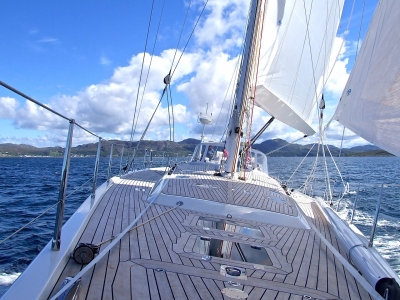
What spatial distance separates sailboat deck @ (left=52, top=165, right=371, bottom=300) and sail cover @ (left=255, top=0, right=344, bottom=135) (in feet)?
17.3

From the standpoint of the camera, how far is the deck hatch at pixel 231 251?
11.7 feet

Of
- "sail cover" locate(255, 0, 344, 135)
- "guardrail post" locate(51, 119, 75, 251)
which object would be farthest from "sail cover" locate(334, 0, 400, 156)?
"sail cover" locate(255, 0, 344, 135)

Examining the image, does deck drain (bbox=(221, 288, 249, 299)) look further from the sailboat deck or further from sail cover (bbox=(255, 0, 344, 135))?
sail cover (bbox=(255, 0, 344, 135))

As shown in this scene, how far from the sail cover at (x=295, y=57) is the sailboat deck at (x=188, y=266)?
5.27m

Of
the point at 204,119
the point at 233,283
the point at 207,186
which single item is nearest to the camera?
the point at 233,283

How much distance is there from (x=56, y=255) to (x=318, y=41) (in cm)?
988

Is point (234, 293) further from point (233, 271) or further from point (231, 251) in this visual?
point (231, 251)

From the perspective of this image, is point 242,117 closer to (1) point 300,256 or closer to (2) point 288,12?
(2) point 288,12

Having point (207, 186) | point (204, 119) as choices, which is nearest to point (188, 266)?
point (207, 186)

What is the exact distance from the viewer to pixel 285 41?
29.6 ft

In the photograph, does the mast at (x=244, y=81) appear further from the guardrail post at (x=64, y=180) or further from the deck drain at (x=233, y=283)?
the guardrail post at (x=64, y=180)

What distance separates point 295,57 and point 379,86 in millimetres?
6124

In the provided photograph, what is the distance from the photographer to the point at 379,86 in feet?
11.8

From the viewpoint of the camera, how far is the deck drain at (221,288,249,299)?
2.22 meters
